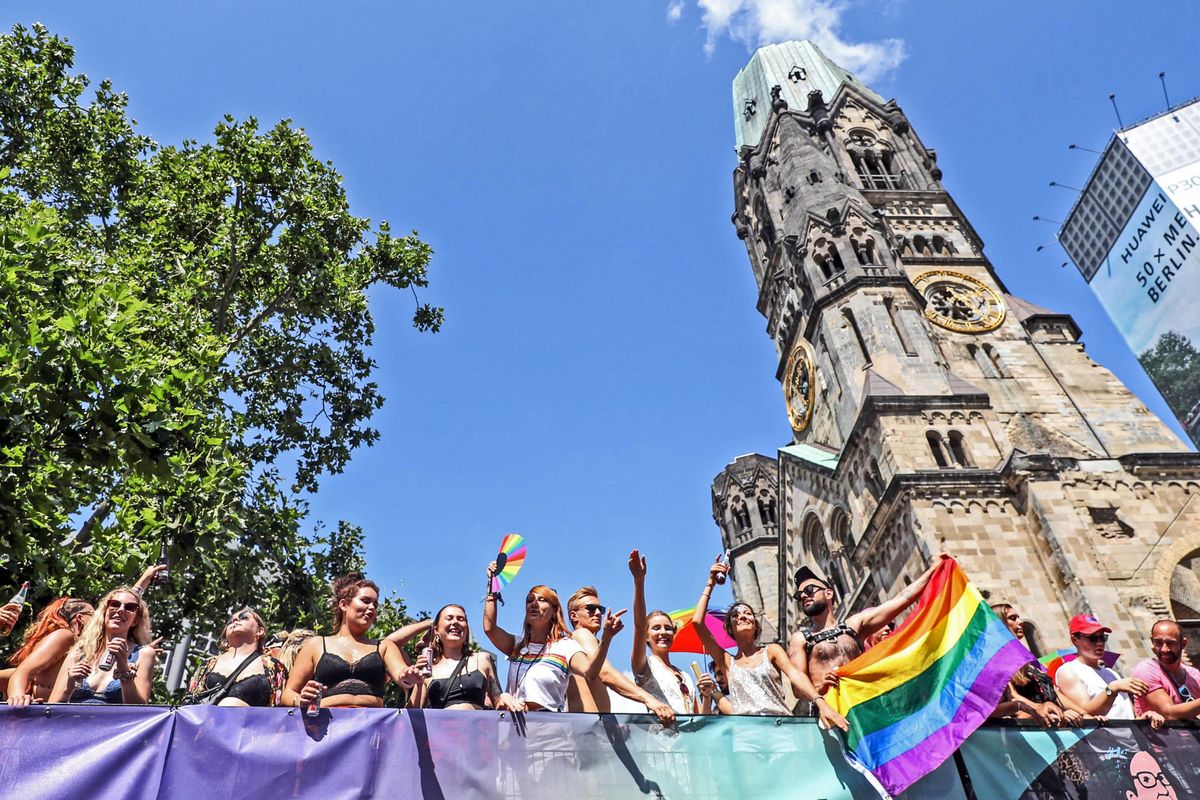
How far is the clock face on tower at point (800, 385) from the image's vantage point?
3230 centimetres

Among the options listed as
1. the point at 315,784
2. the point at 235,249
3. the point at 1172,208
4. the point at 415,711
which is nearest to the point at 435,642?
the point at 415,711

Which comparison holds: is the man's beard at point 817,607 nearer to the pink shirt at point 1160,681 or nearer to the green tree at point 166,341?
the pink shirt at point 1160,681

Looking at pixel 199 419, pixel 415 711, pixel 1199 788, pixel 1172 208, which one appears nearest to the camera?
pixel 415 711

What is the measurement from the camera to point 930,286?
1232 inches

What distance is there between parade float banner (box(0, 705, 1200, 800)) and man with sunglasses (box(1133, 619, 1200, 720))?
0.59 ft

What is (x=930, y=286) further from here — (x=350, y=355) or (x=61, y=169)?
(x=61, y=169)

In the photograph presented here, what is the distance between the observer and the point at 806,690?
234 inches

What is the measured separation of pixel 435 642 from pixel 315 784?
4.60 ft

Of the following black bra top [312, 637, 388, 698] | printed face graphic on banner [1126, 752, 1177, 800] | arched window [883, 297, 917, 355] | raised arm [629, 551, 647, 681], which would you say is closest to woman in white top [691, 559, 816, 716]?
raised arm [629, 551, 647, 681]

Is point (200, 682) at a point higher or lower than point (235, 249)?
lower

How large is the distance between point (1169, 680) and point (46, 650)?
8239mm

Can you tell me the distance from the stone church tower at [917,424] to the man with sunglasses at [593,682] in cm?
1600

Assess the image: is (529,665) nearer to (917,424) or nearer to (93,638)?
(93,638)

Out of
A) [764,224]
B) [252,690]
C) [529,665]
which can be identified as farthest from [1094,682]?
[764,224]
